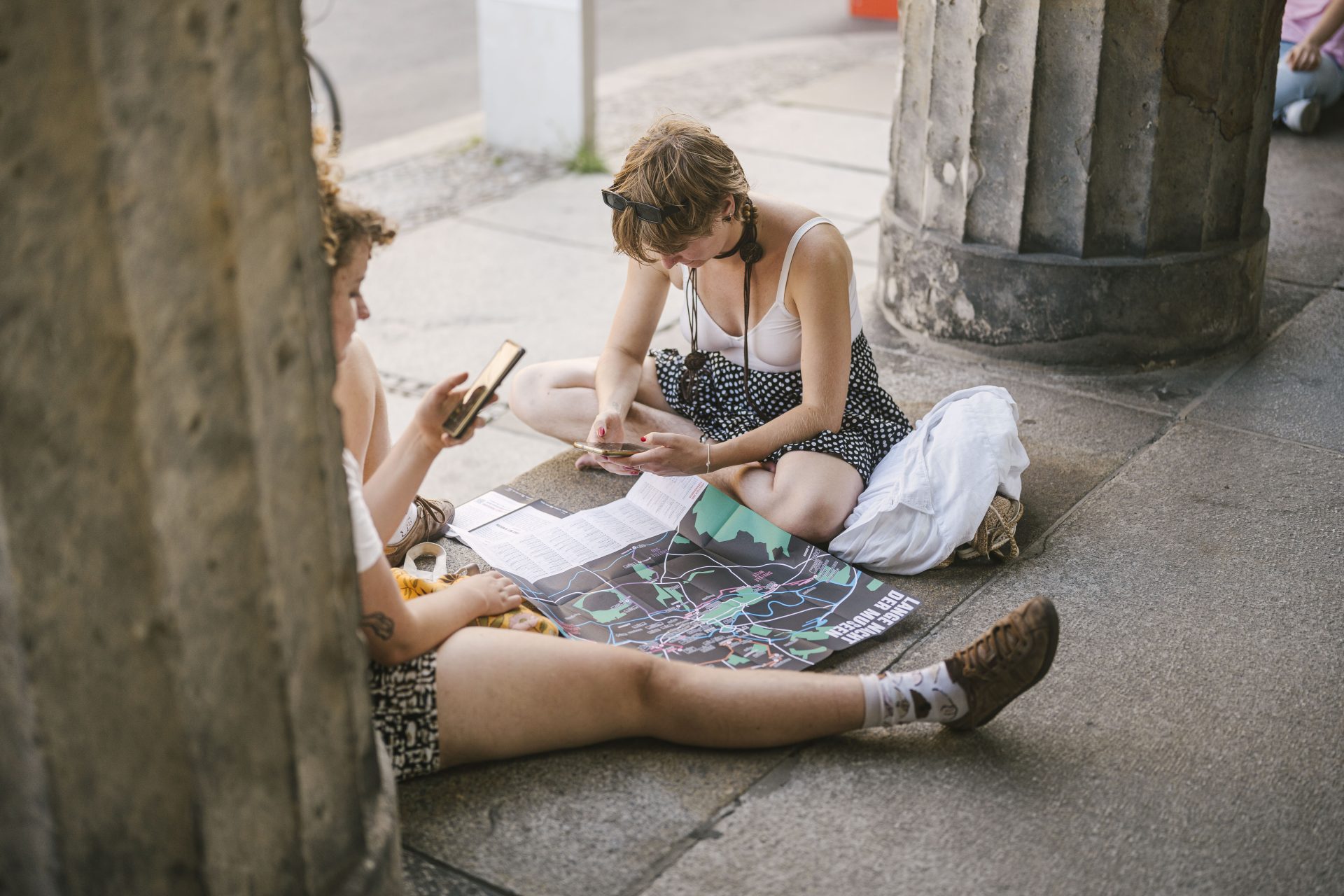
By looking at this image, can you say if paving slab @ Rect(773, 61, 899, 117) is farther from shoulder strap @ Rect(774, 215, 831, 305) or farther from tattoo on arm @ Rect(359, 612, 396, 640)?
tattoo on arm @ Rect(359, 612, 396, 640)

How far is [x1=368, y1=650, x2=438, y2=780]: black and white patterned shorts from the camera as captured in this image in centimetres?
219

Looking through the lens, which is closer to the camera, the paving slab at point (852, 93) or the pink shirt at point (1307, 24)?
the pink shirt at point (1307, 24)

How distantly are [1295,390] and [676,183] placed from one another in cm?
222

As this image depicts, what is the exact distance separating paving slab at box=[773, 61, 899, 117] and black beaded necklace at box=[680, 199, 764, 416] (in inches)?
175

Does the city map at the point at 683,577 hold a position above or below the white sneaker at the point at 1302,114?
below

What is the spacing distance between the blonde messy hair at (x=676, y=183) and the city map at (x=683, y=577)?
2.17 feet

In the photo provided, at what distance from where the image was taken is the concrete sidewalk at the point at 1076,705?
2.13 meters

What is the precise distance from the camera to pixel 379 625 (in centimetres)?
211

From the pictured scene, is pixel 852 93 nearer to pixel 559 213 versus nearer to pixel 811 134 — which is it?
pixel 811 134

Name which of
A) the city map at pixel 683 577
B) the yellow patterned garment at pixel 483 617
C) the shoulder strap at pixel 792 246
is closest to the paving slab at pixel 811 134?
the shoulder strap at pixel 792 246

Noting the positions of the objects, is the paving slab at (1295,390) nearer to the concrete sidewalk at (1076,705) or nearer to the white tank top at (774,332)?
the concrete sidewalk at (1076,705)

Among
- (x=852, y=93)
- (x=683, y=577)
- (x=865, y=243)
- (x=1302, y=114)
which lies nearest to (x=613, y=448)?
(x=683, y=577)

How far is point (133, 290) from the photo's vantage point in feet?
4.47

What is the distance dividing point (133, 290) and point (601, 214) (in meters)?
4.89
